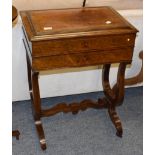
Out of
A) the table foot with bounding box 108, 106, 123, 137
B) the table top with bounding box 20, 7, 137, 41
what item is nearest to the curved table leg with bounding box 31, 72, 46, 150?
the table top with bounding box 20, 7, 137, 41

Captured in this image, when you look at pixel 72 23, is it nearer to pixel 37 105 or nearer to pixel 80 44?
pixel 80 44

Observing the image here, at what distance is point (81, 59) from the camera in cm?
159

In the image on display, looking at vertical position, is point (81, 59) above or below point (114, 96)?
above

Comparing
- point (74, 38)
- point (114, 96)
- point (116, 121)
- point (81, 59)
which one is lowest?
point (116, 121)

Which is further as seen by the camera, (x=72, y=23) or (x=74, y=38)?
(x=72, y=23)

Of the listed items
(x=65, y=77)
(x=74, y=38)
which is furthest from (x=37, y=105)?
(x=74, y=38)

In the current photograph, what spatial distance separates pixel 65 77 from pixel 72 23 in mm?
600

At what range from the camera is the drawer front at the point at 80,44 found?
1504 millimetres

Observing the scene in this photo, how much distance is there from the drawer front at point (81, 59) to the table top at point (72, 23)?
0.38ft

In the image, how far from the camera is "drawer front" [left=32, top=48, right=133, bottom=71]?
154 cm

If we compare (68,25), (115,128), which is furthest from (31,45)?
(115,128)

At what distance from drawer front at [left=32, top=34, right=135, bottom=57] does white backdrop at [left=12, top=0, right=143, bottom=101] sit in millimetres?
450

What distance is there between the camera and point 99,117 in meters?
2.16
